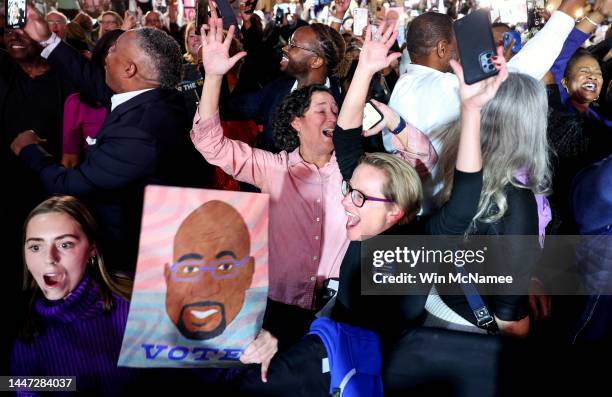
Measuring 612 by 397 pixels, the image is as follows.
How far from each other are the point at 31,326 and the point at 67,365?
0.15m

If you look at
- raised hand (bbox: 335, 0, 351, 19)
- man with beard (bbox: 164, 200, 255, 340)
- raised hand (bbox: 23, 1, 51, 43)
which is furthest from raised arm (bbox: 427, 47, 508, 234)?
raised hand (bbox: 335, 0, 351, 19)

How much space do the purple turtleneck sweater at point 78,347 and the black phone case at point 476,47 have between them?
4.17ft

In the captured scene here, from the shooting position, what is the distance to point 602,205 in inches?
81.7

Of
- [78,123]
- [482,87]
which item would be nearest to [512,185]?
[482,87]

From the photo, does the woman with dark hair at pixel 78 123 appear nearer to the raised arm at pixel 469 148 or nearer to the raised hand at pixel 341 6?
the raised arm at pixel 469 148

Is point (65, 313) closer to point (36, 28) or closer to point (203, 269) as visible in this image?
point (203, 269)

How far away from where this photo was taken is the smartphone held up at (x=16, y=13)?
10.3ft

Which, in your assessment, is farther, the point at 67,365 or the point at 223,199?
the point at 67,365

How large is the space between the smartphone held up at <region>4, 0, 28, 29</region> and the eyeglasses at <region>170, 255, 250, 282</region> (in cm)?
233

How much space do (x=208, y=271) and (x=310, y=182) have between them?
42.5 inches

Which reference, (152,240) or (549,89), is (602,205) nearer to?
(152,240)

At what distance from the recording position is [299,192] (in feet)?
8.05

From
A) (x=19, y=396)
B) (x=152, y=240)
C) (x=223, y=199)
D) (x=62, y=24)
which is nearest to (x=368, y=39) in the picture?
(x=223, y=199)

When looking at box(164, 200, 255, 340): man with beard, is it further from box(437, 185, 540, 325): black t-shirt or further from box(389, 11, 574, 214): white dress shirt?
box(389, 11, 574, 214): white dress shirt
